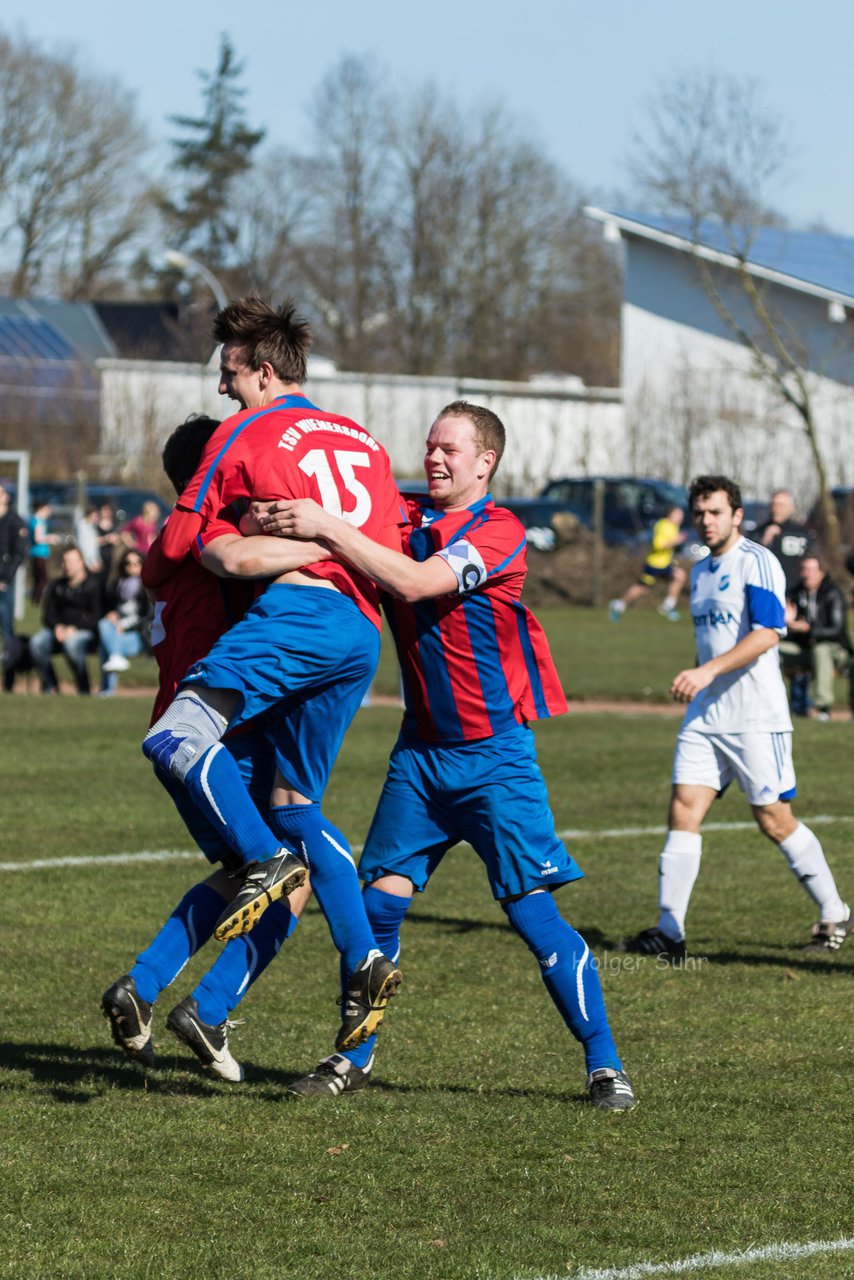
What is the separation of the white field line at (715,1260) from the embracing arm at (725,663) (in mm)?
3261

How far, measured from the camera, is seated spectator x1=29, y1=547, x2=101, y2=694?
18.8 metres

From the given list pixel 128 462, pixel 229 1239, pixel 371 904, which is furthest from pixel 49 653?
pixel 128 462

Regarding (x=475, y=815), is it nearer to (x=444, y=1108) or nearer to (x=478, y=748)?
(x=478, y=748)

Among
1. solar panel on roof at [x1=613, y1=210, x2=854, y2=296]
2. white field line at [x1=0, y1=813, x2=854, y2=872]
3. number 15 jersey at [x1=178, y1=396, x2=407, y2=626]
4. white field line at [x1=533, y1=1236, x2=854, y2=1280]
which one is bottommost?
white field line at [x1=0, y1=813, x2=854, y2=872]

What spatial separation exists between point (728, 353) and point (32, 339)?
1920cm

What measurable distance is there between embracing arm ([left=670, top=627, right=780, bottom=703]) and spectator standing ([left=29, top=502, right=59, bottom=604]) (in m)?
20.1

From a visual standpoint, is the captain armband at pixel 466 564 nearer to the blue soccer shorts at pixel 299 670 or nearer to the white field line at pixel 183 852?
the blue soccer shorts at pixel 299 670

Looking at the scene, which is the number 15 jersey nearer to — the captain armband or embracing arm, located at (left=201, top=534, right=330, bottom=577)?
embracing arm, located at (left=201, top=534, right=330, bottom=577)

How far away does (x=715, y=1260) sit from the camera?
396 cm

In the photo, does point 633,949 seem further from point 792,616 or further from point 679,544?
point 679,544

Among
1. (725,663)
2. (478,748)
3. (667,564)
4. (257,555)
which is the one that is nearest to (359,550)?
(257,555)

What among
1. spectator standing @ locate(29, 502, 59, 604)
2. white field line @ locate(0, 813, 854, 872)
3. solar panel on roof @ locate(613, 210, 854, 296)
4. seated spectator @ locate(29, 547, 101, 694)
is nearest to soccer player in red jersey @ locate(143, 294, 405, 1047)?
white field line @ locate(0, 813, 854, 872)

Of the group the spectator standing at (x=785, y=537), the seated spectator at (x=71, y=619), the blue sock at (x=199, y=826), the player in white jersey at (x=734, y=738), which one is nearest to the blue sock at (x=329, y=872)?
the blue sock at (x=199, y=826)

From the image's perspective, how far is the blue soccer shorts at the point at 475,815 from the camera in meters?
5.15
